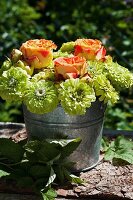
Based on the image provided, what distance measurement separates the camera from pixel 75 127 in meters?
2.34

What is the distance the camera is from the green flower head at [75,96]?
2.18 metres

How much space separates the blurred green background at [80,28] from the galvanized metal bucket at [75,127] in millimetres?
1391

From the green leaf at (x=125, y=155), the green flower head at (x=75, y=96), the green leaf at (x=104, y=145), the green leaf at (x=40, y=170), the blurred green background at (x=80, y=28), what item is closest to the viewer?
the green flower head at (x=75, y=96)

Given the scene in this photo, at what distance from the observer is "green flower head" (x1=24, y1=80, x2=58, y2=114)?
2199 mm

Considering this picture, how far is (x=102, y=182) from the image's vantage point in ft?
7.80

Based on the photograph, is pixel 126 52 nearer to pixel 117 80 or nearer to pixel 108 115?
pixel 108 115

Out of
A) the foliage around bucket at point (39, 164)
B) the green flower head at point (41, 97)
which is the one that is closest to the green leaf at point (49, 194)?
the foliage around bucket at point (39, 164)

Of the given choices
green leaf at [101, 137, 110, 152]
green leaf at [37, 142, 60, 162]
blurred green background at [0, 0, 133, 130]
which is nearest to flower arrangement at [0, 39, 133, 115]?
green leaf at [37, 142, 60, 162]

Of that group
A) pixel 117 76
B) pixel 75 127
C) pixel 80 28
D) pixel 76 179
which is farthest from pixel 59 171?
pixel 80 28

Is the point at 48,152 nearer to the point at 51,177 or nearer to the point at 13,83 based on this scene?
the point at 51,177

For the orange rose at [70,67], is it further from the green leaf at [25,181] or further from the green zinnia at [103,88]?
the green leaf at [25,181]

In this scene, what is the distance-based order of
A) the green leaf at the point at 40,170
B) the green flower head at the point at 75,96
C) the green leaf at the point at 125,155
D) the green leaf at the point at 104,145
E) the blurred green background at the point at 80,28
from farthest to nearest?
the blurred green background at the point at 80,28, the green leaf at the point at 104,145, the green leaf at the point at 125,155, the green leaf at the point at 40,170, the green flower head at the point at 75,96

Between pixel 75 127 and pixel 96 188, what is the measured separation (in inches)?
10.1

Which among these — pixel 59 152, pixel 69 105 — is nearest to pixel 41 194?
pixel 59 152
